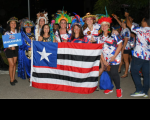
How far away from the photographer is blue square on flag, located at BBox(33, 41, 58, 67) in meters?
4.23

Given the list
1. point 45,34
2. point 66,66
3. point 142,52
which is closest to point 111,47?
point 142,52

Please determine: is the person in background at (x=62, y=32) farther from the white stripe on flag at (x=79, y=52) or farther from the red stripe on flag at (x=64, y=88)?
the red stripe on flag at (x=64, y=88)

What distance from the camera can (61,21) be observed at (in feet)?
15.6

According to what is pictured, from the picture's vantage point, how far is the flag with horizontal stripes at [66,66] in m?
3.99

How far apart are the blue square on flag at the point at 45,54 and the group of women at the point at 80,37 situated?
36 centimetres

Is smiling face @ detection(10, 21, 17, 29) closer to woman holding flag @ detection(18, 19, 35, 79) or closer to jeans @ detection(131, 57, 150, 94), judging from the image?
woman holding flag @ detection(18, 19, 35, 79)

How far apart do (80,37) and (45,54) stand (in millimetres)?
1019

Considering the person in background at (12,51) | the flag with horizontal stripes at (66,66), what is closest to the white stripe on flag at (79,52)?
the flag with horizontal stripes at (66,66)

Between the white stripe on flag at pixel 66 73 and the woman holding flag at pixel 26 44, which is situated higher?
the woman holding flag at pixel 26 44

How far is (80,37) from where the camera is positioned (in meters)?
4.16

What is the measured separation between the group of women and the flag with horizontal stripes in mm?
264
